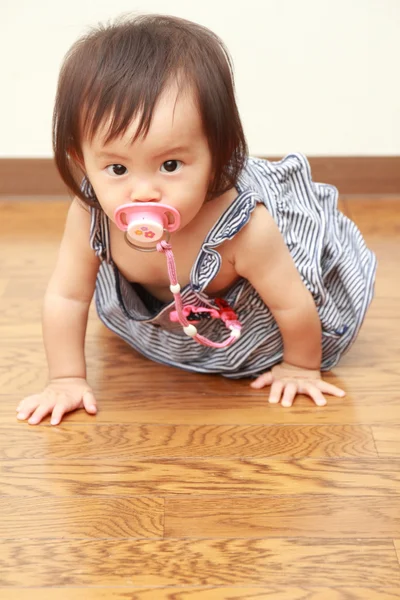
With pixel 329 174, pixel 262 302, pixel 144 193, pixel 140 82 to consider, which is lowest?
pixel 329 174

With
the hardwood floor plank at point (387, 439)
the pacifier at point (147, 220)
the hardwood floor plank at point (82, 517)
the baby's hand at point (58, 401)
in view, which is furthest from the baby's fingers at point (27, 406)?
the hardwood floor plank at point (387, 439)

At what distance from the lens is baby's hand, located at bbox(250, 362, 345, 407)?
3.79 ft

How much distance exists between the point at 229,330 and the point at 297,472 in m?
0.25

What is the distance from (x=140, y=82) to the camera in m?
0.91

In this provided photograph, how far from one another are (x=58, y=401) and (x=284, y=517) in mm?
344

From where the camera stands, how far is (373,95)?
1.74 m

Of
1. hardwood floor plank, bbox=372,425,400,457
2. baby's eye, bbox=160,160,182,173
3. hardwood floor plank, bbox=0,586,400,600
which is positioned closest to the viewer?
hardwood floor plank, bbox=0,586,400,600

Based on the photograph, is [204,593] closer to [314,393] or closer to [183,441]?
→ [183,441]

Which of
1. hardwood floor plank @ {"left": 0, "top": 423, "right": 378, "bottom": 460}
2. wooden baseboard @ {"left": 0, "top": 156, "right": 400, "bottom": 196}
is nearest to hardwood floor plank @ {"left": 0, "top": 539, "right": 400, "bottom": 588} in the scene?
hardwood floor plank @ {"left": 0, "top": 423, "right": 378, "bottom": 460}

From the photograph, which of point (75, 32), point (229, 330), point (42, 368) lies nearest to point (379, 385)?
point (229, 330)

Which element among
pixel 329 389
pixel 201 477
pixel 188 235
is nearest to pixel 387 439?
pixel 329 389

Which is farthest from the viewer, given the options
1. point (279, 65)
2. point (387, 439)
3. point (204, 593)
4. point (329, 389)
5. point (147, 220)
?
point (279, 65)

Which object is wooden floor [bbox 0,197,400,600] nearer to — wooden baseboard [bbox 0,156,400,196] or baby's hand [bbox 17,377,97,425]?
baby's hand [bbox 17,377,97,425]

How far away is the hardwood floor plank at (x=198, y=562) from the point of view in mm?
858
